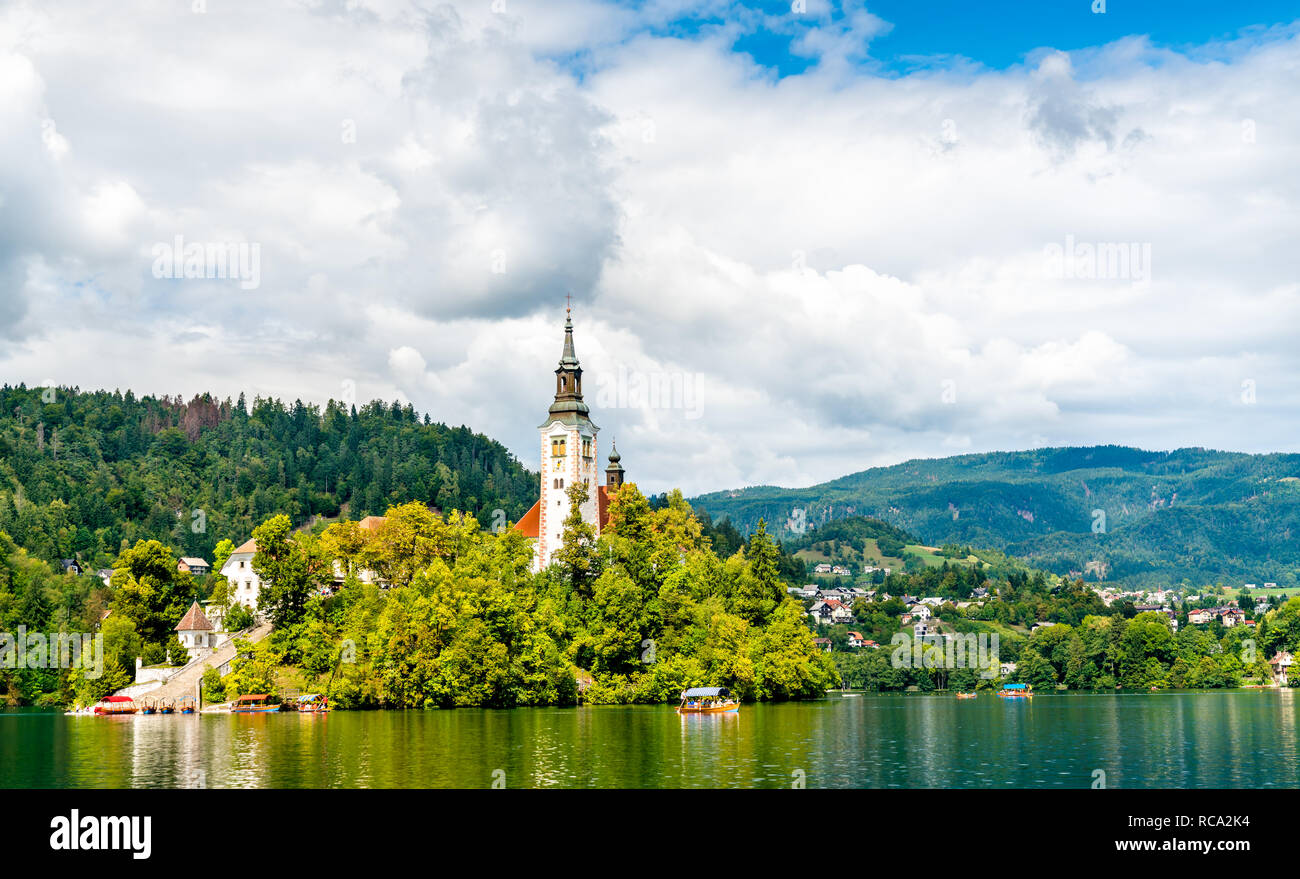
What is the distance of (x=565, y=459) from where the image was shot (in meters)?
122

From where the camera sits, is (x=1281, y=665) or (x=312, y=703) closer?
(x=312, y=703)

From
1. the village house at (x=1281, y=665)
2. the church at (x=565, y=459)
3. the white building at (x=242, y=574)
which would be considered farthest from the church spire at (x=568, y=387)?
the village house at (x=1281, y=665)

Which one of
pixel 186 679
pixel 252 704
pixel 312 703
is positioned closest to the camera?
pixel 312 703

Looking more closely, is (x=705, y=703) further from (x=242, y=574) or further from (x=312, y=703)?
(x=242, y=574)

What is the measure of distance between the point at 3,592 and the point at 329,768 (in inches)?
3579

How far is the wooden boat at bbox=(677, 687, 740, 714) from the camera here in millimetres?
83356

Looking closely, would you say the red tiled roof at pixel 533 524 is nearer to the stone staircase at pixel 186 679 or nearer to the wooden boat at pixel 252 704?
the stone staircase at pixel 186 679

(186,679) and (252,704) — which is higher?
(186,679)

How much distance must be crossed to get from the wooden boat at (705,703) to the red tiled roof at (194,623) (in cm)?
4362

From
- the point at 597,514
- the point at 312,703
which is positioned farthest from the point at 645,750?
the point at 597,514

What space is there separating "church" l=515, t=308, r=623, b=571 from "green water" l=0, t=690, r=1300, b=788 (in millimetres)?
36284

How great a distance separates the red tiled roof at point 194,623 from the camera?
4016 inches

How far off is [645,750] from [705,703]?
3220 centimetres
